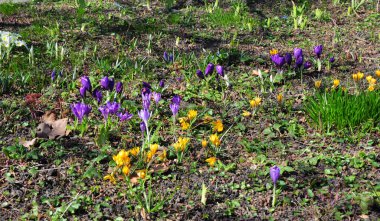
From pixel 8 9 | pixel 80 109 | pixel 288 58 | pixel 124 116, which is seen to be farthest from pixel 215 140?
pixel 8 9

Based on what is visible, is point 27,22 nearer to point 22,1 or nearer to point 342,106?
point 22,1

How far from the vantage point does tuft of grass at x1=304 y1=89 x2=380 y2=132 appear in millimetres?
3104

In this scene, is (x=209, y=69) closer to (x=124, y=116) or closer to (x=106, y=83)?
(x=106, y=83)

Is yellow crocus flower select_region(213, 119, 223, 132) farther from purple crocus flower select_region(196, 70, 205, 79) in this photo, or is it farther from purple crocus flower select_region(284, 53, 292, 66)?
purple crocus flower select_region(284, 53, 292, 66)

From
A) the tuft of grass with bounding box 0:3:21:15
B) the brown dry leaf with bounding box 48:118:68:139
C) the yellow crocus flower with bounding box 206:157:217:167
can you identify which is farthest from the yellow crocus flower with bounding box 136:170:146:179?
the tuft of grass with bounding box 0:3:21:15

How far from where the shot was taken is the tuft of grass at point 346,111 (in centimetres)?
310

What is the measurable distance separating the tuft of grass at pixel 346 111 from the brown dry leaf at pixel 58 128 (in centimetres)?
158

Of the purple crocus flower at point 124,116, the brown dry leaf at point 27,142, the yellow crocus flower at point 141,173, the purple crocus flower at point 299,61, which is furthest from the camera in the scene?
the purple crocus flower at point 299,61

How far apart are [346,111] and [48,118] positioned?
194 centimetres

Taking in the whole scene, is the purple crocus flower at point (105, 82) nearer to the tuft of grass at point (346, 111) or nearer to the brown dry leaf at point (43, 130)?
the brown dry leaf at point (43, 130)

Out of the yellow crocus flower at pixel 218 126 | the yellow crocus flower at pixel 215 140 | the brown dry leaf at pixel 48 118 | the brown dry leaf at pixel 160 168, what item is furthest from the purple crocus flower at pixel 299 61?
the brown dry leaf at pixel 48 118

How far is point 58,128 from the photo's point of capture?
10.4 feet

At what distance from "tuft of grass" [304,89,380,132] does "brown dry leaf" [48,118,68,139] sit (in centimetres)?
158

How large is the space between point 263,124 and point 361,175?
0.79 m
